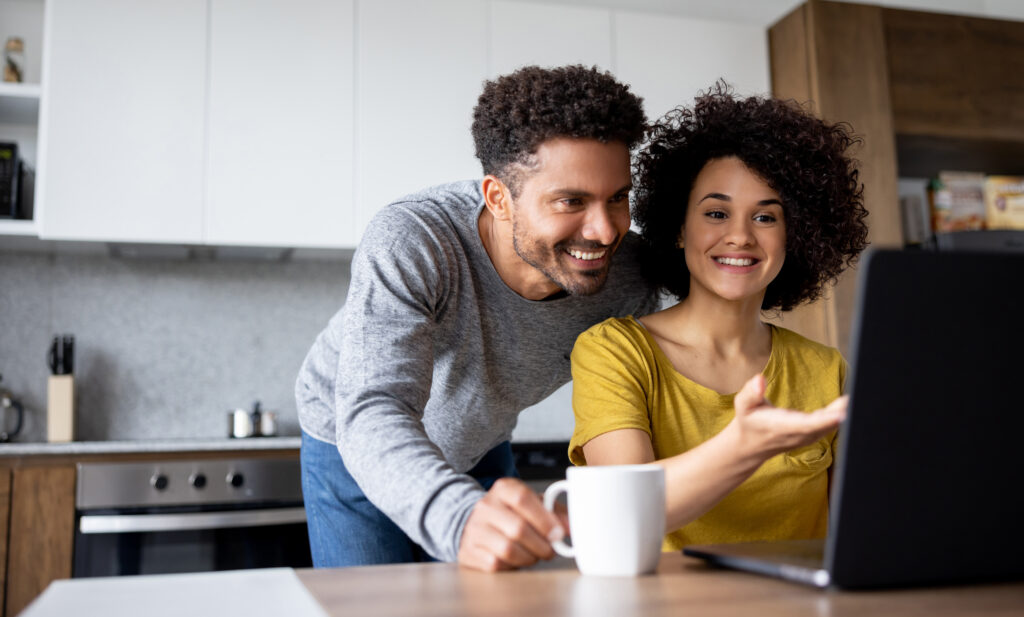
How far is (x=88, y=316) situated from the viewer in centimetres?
309

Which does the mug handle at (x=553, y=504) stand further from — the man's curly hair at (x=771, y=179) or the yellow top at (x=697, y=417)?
the man's curly hair at (x=771, y=179)

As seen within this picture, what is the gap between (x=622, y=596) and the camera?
621 mm

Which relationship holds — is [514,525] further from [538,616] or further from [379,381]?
[379,381]

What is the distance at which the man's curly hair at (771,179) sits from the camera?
4.59 ft

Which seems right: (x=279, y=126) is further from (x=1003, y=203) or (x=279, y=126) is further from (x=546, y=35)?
(x=1003, y=203)

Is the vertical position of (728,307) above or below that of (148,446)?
above

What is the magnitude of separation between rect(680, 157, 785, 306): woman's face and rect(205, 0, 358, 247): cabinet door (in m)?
1.76

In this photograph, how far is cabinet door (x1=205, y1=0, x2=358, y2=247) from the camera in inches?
113

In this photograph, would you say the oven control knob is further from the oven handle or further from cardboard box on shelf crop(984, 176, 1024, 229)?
cardboard box on shelf crop(984, 176, 1024, 229)

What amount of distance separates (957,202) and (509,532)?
3.31m

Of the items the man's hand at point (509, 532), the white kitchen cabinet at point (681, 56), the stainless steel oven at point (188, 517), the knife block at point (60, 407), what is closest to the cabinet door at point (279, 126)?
the knife block at point (60, 407)

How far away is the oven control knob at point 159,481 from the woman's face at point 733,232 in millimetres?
1693

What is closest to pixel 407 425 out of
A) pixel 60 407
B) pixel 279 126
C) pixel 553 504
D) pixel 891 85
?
pixel 553 504

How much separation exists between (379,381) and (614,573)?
394mm
